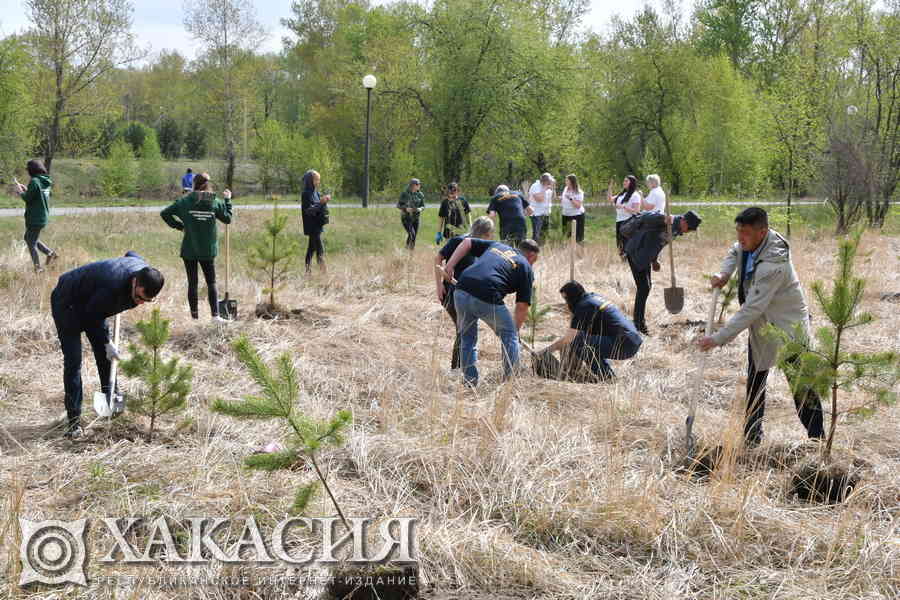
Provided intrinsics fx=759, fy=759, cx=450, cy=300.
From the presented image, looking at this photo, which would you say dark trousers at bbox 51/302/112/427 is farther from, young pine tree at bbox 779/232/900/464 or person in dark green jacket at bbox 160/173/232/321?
young pine tree at bbox 779/232/900/464

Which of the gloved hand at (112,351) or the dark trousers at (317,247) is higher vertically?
the dark trousers at (317,247)

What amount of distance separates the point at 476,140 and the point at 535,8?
25.3 ft

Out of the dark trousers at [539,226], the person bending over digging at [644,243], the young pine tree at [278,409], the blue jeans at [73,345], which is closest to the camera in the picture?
the young pine tree at [278,409]

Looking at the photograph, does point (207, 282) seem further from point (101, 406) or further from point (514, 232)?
point (514, 232)

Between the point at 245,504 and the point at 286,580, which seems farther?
the point at 245,504

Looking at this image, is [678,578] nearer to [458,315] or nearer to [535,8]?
[458,315]

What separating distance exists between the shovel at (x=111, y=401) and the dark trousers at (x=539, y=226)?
9.02 metres

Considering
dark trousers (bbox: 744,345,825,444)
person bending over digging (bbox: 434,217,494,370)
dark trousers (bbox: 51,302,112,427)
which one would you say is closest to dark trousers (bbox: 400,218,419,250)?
person bending over digging (bbox: 434,217,494,370)

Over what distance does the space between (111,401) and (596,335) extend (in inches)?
148

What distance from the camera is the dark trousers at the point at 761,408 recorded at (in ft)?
14.3

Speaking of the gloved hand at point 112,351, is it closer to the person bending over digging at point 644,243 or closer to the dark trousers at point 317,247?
the person bending over digging at point 644,243

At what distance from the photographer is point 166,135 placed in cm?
3894

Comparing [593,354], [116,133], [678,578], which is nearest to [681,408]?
[593,354]

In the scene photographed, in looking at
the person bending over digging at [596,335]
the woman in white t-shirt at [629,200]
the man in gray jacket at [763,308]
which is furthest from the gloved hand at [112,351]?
the woman in white t-shirt at [629,200]
